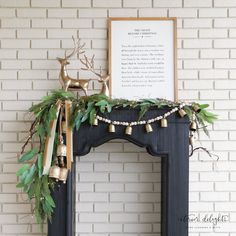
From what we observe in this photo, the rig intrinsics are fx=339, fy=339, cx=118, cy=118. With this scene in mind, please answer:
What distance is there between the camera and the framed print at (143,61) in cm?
209

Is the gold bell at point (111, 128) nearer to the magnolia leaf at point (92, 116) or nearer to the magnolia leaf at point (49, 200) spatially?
the magnolia leaf at point (92, 116)

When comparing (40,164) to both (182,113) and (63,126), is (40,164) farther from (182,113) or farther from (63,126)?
(182,113)

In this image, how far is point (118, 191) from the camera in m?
2.15

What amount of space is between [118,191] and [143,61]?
32.7 inches

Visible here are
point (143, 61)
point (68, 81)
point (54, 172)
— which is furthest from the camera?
point (143, 61)

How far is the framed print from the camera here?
2.09 m

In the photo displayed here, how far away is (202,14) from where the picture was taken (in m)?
2.12

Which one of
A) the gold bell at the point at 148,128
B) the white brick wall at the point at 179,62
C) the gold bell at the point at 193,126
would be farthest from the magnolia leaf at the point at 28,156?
the gold bell at the point at 193,126

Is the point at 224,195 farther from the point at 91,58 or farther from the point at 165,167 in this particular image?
the point at 91,58

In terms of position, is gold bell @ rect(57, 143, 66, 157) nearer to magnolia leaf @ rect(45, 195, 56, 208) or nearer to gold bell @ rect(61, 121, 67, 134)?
gold bell @ rect(61, 121, 67, 134)

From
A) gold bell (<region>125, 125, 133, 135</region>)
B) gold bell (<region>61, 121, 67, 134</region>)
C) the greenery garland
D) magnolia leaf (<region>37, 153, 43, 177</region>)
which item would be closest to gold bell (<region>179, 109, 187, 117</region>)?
the greenery garland

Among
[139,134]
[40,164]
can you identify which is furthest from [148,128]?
[40,164]

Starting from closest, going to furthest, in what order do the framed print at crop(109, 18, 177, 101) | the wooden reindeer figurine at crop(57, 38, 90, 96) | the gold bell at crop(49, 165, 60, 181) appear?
1. the gold bell at crop(49, 165, 60, 181)
2. the wooden reindeer figurine at crop(57, 38, 90, 96)
3. the framed print at crop(109, 18, 177, 101)

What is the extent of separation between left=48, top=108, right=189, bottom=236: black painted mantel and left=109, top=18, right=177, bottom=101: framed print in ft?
0.87
